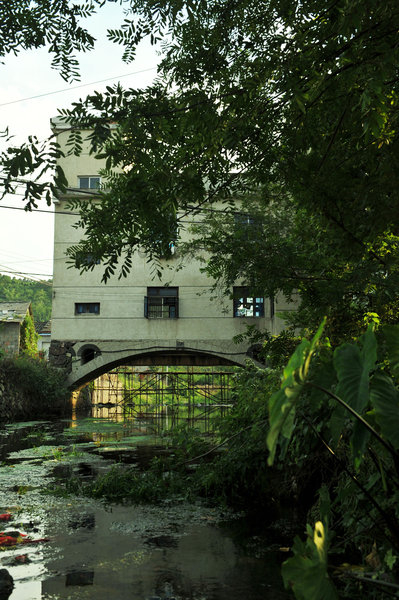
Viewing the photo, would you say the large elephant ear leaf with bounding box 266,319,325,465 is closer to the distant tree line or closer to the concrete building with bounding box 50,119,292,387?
the concrete building with bounding box 50,119,292,387

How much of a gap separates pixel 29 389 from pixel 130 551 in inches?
628

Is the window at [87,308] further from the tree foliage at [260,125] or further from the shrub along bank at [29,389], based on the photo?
the tree foliage at [260,125]

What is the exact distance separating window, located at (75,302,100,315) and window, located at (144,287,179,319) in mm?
1865

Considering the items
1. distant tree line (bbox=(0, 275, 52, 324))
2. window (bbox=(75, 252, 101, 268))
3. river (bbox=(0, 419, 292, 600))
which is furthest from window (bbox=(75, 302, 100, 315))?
distant tree line (bbox=(0, 275, 52, 324))

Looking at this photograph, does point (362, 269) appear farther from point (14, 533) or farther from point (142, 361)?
point (142, 361)

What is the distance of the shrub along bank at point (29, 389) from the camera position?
19.2 meters

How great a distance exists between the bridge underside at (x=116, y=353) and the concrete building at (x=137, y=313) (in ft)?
0.12

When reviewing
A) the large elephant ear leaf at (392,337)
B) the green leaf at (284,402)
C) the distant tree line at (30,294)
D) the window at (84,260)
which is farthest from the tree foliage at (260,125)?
the distant tree line at (30,294)

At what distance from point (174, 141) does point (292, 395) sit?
87.4 inches

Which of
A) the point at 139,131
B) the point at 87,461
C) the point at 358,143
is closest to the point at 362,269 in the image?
the point at 358,143

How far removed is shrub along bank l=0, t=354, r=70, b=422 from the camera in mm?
19203

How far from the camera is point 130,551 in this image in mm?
4984

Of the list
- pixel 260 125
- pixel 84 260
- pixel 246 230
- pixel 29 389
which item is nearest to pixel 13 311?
pixel 29 389

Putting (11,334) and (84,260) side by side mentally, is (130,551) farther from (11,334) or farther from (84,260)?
(11,334)
